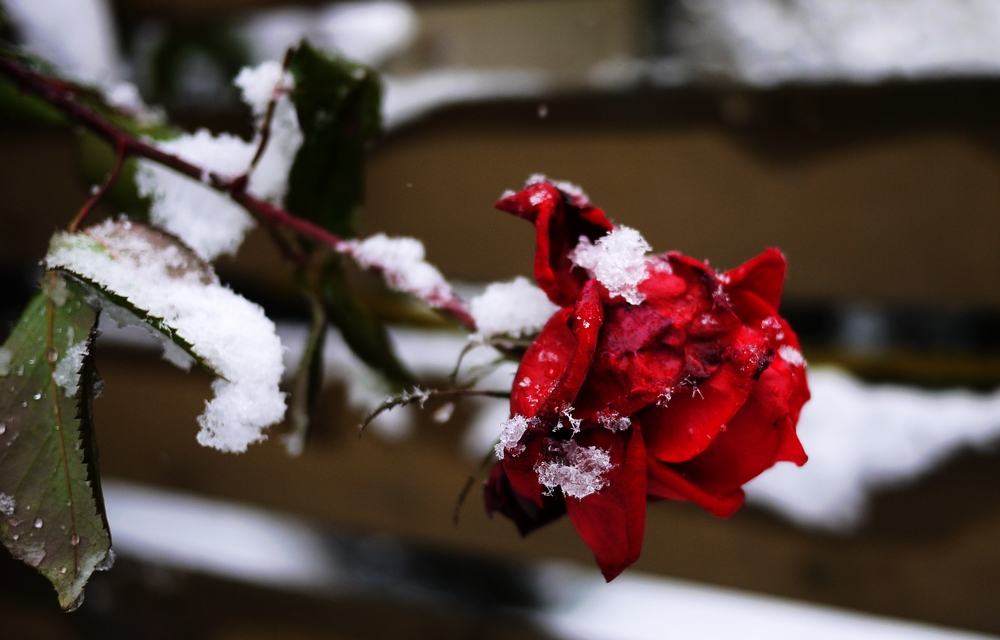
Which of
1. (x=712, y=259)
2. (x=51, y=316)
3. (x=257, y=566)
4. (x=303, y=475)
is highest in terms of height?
(x=712, y=259)

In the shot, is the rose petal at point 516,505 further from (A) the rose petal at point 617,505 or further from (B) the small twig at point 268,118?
(B) the small twig at point 268,118

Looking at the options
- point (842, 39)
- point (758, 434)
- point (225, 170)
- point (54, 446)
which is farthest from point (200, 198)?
point (842, 39)

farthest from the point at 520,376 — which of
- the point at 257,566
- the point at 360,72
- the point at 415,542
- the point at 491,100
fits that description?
the point at 257,566

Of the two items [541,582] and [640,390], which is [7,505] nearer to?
[640,390]

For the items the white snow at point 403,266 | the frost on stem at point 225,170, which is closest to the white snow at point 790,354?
the white snow at point 403,266

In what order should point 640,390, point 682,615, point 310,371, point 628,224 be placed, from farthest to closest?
point 682,615 < point 628,224 < point 310,371 < point 640,390

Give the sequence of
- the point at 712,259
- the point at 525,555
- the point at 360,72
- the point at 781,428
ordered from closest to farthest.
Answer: the point at 781,428 → the point at 360,72 → the point at 712,259 → the point at 525,555

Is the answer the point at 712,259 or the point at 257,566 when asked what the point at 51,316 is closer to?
the point at 712,259
